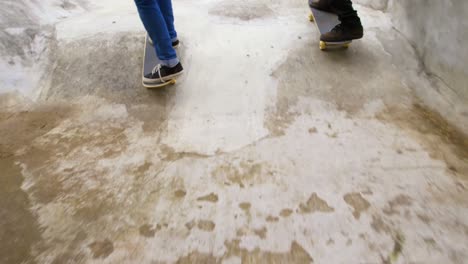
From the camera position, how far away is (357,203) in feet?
3.81

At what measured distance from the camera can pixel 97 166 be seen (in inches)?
54.2

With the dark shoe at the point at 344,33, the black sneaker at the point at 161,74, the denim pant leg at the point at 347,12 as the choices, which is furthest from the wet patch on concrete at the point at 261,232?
the denim pant leg at the point at 347,12

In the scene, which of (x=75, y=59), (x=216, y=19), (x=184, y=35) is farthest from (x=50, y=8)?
(x=216, y=19)

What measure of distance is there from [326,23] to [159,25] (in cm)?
123

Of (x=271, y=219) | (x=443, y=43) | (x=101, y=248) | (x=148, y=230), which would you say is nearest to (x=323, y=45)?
(x=443, y=43)

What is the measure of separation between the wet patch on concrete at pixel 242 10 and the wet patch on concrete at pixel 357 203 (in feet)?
5.65

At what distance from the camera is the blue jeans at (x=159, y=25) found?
1488 mm

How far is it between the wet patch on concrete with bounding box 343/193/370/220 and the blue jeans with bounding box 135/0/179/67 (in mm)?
1235

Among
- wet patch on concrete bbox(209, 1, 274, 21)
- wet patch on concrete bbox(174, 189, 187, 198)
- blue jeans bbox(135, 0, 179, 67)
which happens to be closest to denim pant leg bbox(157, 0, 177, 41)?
blue jeans bbox(135, 0, 179, 67)

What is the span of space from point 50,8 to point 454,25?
9.46ft

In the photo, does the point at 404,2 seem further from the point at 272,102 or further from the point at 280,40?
the point at 272,102

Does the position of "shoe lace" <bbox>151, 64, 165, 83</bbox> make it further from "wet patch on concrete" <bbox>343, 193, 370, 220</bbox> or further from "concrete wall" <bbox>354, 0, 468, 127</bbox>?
"concrete wall" <bbox>354, 0, 468, 127</bbox>

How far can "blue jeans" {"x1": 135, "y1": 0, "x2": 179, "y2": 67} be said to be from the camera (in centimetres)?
149

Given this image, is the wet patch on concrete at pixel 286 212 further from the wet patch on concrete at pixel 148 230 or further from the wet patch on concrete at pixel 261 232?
the wet patch on concrete at pixel 148 230
